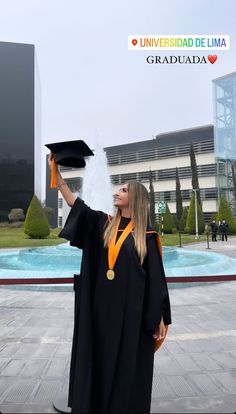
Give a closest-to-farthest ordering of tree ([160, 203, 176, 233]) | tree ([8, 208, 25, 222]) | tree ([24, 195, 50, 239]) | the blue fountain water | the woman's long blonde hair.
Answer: the woman's long blonde hair, the blue fountain water, tree ([24, 195, 50, 239]), tree ([160, 203, 176, 233]), tree ([8, 208, 25, 222])

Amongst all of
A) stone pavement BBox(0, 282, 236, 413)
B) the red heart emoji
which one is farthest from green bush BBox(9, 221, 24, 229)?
stone pavement BBox(0, 282, 236, 413)

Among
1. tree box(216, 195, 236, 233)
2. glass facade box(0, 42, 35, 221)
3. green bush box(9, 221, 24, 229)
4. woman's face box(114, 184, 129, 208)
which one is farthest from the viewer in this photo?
glass facade box(0, 42, 35, 221)

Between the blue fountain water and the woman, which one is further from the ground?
the woman

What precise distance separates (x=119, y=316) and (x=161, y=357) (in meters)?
2.29

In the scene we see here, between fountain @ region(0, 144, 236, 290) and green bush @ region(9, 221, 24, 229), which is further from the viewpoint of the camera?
green bush @ region(9, 221, 24, 229)

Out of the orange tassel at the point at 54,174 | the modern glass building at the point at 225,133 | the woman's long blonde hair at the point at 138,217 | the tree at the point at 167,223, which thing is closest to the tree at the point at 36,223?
the tree at the point at 167,223

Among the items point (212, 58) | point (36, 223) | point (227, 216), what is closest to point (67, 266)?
point (212, 58)

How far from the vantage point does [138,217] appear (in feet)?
8.17

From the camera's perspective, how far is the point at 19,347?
182 inches

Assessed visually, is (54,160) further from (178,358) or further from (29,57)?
(29,57)

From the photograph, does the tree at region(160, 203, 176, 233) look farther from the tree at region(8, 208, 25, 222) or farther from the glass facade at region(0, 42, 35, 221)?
the glass facade at region(0, 42, 35, 221)

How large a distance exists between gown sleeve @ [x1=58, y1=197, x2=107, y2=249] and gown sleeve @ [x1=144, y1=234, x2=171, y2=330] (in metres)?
0.43

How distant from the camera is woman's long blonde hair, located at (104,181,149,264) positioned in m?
2.41

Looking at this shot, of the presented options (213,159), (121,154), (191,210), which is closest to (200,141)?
(213,159)
